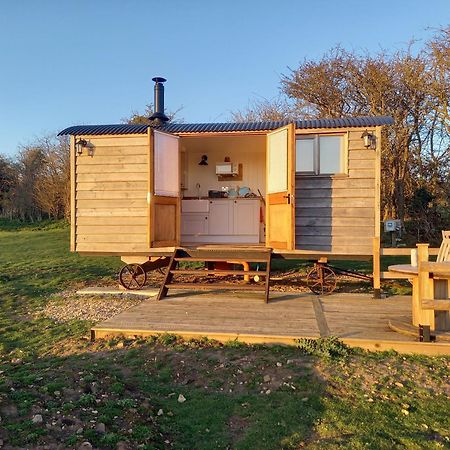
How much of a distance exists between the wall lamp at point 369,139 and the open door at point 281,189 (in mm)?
1121

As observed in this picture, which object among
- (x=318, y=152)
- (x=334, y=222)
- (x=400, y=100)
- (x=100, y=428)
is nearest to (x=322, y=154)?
(x=318, y=152)

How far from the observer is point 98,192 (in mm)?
6918

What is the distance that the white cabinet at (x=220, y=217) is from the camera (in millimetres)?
8484

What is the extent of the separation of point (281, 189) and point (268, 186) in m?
0.44

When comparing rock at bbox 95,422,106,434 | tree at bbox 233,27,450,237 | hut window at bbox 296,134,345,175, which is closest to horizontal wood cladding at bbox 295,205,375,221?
hut window at bbox 296,134,345,175

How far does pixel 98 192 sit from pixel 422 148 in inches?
400

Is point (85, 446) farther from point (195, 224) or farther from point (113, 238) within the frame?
point (195, 224)

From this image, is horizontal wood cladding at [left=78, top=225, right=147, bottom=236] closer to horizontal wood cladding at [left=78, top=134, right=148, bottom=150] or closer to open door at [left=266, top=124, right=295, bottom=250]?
horizontal wood cladding at [left=78, top=134, right=148, bottom=150]

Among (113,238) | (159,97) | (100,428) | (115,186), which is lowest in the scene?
(100,428)

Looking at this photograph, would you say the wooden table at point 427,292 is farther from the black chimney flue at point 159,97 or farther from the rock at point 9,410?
the black chimney flue at point 159,97

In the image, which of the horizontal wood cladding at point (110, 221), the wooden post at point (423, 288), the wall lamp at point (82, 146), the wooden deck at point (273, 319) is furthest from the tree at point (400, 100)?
the wall lamp at point (82, 146)

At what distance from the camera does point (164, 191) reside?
6.68 metres

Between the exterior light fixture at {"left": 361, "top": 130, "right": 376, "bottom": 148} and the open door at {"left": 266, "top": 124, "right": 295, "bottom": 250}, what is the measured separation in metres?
1.12

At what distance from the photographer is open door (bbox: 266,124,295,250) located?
607 cm
